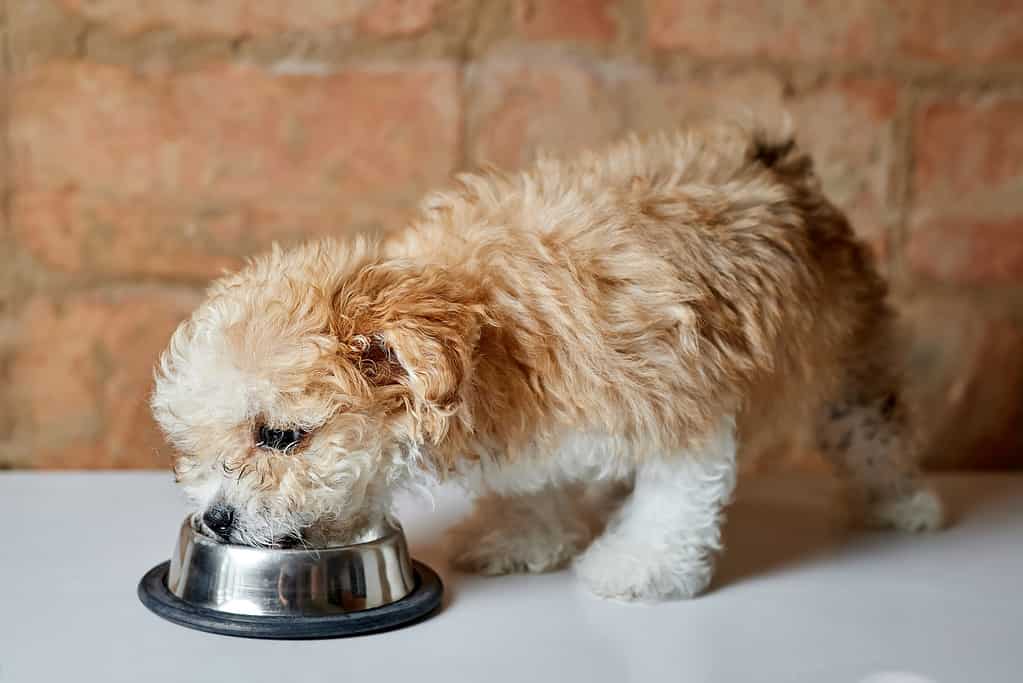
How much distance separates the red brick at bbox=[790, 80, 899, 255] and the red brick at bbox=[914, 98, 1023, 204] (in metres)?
0.07

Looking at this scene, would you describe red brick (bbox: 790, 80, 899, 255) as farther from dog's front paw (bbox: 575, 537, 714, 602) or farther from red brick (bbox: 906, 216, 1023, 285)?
dog's front paw (bbox: 575, 537, 714, 602)

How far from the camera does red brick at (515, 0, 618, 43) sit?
248 cm

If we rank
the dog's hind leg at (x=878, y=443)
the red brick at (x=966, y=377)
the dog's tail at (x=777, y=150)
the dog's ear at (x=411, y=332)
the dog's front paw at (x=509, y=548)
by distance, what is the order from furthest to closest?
1. the red brick at (x=966, y=377)
2. the dog's hind leg at (x=878, y=443)
3. the dog's tail at (x=777, y=150)
4. the dog's front paw at (x=509, y=548)
5. the dog's ear at (x=411, y=332)

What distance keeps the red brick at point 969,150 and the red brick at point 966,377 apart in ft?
0.71

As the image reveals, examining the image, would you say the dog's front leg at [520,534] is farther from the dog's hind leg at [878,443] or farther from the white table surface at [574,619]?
the dog's hind leg at [878,443]

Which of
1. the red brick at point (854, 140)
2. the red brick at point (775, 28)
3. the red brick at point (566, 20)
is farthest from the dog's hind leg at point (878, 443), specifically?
the red brick at point (566, 20)

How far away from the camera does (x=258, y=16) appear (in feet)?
8.04

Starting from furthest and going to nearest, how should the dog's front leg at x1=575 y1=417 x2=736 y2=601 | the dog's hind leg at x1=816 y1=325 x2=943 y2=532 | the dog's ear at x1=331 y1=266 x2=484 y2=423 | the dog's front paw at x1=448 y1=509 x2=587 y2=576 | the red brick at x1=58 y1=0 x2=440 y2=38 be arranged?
the red brick at x1=58 y1=0 x2=440 y2=38 < the dog's hind leg at x1=816 y1=325 x2=943 y2=532 < the dog's front paw at x1=448 y1=509 x2=587 y2=576 < the dog's front leg at x1=575 y1=417 x2=736 y2=601 < the dog's ear at x1=331 y1=266 x2=484 y2=423

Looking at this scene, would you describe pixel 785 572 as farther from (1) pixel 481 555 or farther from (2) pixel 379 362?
(2) pixel 379 362

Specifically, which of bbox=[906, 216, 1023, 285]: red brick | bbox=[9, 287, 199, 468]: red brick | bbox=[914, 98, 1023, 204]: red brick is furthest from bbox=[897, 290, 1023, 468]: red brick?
bbox=[9, 287, 199, 468]: red brick

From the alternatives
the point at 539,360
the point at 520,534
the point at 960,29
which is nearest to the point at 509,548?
the point at 520,534

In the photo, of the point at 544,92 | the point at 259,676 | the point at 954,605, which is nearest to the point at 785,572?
the point at 954,605

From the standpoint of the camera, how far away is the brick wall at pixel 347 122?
2.46 meters

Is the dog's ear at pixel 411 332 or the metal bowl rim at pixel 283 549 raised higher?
the dog's ear at pixel 411 332
